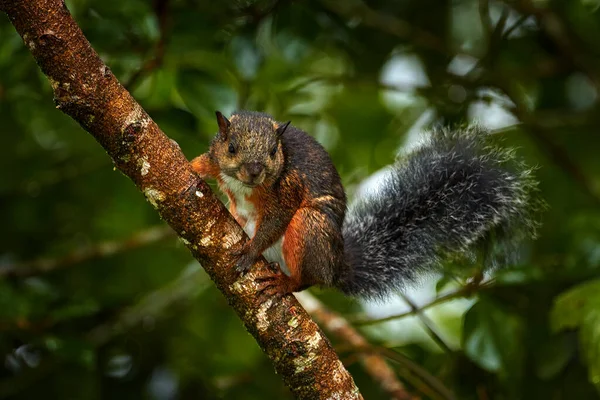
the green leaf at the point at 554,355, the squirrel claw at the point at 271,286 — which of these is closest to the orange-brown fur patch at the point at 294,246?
the squirrel claw at the point at 271,286

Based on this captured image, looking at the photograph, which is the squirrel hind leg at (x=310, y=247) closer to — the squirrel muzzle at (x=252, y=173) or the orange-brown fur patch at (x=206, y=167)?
the squirrel muzzle at (x=252, y=173)

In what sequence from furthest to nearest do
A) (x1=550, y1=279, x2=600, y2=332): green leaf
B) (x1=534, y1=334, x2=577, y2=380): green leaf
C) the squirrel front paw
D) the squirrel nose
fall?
(x1=534, y1=334, x2=577, y2=380): green leaf
(x1=550, y1=279, x2=600, y2=332): green leaf
the squirrel nose
the squirrel front paw

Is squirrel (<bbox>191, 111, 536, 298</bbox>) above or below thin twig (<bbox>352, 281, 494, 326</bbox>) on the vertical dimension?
above

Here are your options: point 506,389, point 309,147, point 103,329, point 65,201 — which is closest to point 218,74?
point 309,147

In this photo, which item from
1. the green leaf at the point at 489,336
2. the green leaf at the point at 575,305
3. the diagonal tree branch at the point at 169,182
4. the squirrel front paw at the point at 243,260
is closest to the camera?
the diagonal tree branch at the point at 169,182

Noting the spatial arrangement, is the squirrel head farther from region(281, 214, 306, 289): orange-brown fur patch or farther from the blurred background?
the blurred background

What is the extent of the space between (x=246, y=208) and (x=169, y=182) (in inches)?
29.8

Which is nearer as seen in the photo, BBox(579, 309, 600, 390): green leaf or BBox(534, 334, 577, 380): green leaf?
BBox(579, 309, 600, 390): green leaf

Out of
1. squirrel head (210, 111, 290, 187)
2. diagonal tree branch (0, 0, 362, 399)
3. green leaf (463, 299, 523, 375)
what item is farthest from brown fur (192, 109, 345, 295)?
green leaf (463, 299, 523, 375)

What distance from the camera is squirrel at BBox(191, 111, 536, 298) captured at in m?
2.77

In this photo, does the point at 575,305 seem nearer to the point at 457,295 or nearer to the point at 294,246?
the point at 457,295

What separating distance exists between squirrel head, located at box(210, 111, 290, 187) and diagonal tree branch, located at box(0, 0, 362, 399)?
1.39 feet

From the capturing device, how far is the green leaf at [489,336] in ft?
10.1

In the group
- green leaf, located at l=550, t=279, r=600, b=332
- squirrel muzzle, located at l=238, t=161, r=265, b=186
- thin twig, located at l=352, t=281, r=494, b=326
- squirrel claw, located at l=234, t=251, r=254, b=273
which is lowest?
green leaf, located at l=550, t=279, r=600, b=332
